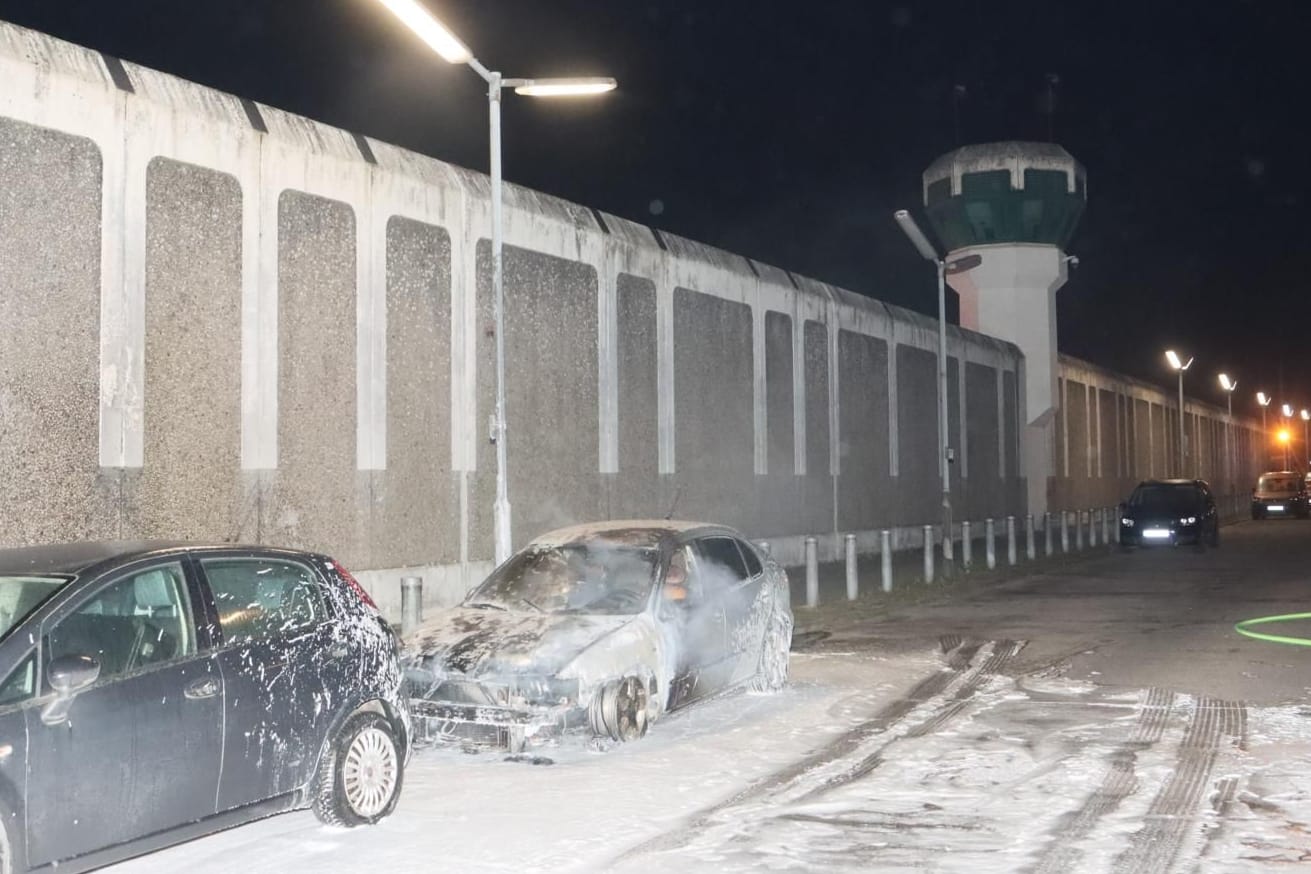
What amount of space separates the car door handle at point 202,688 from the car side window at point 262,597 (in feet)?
0.87

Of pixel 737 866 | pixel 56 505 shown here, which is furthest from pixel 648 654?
pixel 56 505

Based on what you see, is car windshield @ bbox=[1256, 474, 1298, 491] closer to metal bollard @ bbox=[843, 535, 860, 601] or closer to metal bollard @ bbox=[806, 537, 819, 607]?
metal bollard @ bbox=[843, 535, 860, 601]

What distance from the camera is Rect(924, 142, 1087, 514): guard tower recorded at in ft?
141

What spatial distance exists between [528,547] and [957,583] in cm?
1307

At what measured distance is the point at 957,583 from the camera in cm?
2236

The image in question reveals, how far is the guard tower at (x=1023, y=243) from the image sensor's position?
4291cm

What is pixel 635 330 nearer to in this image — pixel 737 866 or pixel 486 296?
pixel 486 296

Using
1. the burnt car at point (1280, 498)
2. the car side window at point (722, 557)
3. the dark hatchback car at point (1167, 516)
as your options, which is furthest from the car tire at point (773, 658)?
the burnt car at point (1280, 498)

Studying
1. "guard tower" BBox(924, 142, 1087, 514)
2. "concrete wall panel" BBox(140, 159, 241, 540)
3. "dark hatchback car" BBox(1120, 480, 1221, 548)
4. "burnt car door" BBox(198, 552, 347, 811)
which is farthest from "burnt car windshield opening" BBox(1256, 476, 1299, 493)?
"burnt car door" BBox(198, 552, 347, 811)

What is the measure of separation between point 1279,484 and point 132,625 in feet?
175

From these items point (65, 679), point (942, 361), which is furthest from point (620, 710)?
point (942, 361)

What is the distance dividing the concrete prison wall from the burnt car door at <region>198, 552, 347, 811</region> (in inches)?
217

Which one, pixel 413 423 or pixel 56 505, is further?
pixel 413 423

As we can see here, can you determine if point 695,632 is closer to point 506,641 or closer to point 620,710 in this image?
point 620,710
